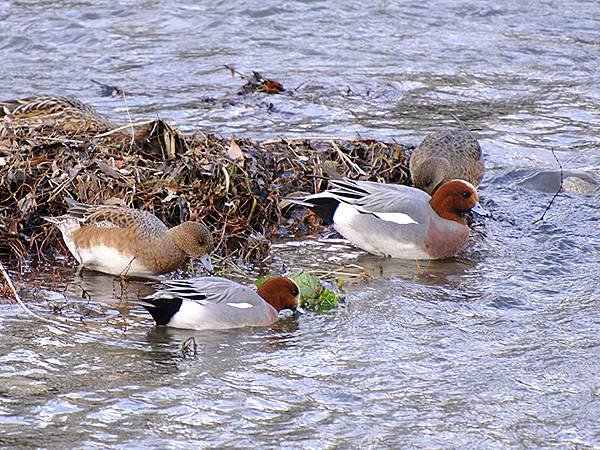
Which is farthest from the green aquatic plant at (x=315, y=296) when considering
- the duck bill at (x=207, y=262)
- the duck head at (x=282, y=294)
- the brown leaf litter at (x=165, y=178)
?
the brown leaf litter at (x=165, y=178)

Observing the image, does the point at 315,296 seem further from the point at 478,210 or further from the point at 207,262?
the point at 478,210

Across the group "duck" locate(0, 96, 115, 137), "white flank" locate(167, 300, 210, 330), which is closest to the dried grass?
"duck" locate(0, 96, 115, 137)

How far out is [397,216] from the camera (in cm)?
851

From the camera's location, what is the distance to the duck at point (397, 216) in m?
8.41

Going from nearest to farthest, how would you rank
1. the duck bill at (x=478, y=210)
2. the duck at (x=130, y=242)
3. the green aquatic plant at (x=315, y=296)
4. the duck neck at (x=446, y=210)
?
1. the green aquatic plant at (x=315, y=296)
2. the duck at (x=130, y=242)
3. the duck neck at (x=446, y=210)
4. the duck bill at (x=478, y=210)

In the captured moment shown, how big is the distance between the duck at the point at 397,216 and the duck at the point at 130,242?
1.12 metres

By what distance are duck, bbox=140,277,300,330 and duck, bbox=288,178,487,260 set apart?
5.24 ft

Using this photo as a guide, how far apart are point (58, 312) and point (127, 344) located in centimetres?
63

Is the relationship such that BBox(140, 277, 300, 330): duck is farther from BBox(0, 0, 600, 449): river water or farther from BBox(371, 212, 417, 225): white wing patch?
BBox(371, 212, 417, 225): white wing patch

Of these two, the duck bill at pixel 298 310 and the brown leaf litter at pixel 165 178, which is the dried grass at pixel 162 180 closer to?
the brown leaf litter at pixel 165 178

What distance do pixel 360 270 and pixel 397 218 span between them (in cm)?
59

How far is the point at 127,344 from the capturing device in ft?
21.2

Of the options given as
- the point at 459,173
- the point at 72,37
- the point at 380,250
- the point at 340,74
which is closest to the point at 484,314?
the point at 380,250

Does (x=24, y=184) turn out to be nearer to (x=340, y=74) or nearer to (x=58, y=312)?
(x=58, y=312)
